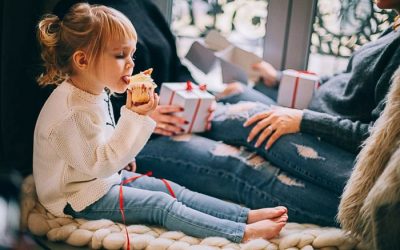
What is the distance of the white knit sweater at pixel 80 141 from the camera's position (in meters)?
1.06

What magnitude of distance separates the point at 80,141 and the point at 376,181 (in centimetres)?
56

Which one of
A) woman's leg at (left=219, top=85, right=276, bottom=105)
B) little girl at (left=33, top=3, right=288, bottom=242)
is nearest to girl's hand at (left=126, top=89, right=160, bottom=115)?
little girl at (left=33, top=3, right=288, bottom=242)

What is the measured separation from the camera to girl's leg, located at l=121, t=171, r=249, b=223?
3.90 feet

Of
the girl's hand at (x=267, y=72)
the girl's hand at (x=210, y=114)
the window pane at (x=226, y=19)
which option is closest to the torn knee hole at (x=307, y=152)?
the girl's hand at (x=210, y=114)

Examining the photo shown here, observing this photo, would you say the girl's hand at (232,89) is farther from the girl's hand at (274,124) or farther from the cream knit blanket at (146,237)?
the cream knit blanket at (146,237)

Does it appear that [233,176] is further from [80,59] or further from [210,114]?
[80,59]

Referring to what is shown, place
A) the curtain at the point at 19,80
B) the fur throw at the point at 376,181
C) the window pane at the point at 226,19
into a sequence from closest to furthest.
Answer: the fur throw at the point at 376,181 < the curtain at the point at 19,80 < the window pane at the point at 226,19

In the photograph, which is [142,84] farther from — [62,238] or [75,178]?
[62,238]

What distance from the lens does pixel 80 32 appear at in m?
1.05

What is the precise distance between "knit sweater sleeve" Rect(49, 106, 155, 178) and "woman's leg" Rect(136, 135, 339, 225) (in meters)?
0.27

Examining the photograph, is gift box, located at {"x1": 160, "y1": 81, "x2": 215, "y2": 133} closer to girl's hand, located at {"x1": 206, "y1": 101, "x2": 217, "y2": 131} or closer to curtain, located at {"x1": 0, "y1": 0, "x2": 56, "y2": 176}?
girl's hand, located at {"x1": 206, "y1": 101, "x2": 217, "y2": 131}

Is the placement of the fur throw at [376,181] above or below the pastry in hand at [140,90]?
below

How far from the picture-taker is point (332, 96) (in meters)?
1.33

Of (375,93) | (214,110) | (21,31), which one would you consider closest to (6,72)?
(21,31)
